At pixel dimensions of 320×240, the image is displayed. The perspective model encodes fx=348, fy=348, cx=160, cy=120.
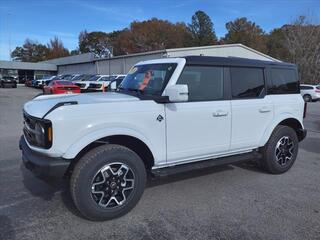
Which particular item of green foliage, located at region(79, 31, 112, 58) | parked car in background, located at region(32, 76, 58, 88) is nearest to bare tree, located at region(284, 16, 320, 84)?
parked car in background, located at region(32, 76, 58, 88)

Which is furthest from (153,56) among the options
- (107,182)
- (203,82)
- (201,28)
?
(201,28)

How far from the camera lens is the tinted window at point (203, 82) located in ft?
16.2

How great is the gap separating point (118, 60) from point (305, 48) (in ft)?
86.8

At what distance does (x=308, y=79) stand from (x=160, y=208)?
47615 millimetres

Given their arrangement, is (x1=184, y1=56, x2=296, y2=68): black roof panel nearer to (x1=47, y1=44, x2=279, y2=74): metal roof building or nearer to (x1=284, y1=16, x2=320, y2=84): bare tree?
(x1=47, y1=44, x2=279, y2=74): metal roof building

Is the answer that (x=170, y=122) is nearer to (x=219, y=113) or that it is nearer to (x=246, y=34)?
(x=219, y=113)

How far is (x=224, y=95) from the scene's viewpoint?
5254 mm

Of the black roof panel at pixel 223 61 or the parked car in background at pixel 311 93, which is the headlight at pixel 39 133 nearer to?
the black roof panel at pixel 223 61

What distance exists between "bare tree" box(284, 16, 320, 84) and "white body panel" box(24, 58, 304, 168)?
4538 cm

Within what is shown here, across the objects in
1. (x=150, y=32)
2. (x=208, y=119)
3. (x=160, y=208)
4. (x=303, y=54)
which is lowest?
Answer: (x=160, y=208)

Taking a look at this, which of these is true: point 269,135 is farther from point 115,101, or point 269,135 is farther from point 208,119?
point 115,101

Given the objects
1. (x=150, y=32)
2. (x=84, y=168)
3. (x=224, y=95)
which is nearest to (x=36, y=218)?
(x=84, y=168)

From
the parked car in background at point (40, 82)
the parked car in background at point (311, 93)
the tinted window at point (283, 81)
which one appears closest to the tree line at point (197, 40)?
the parked car in background at point (311, 93)

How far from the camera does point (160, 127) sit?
14.9 ft
